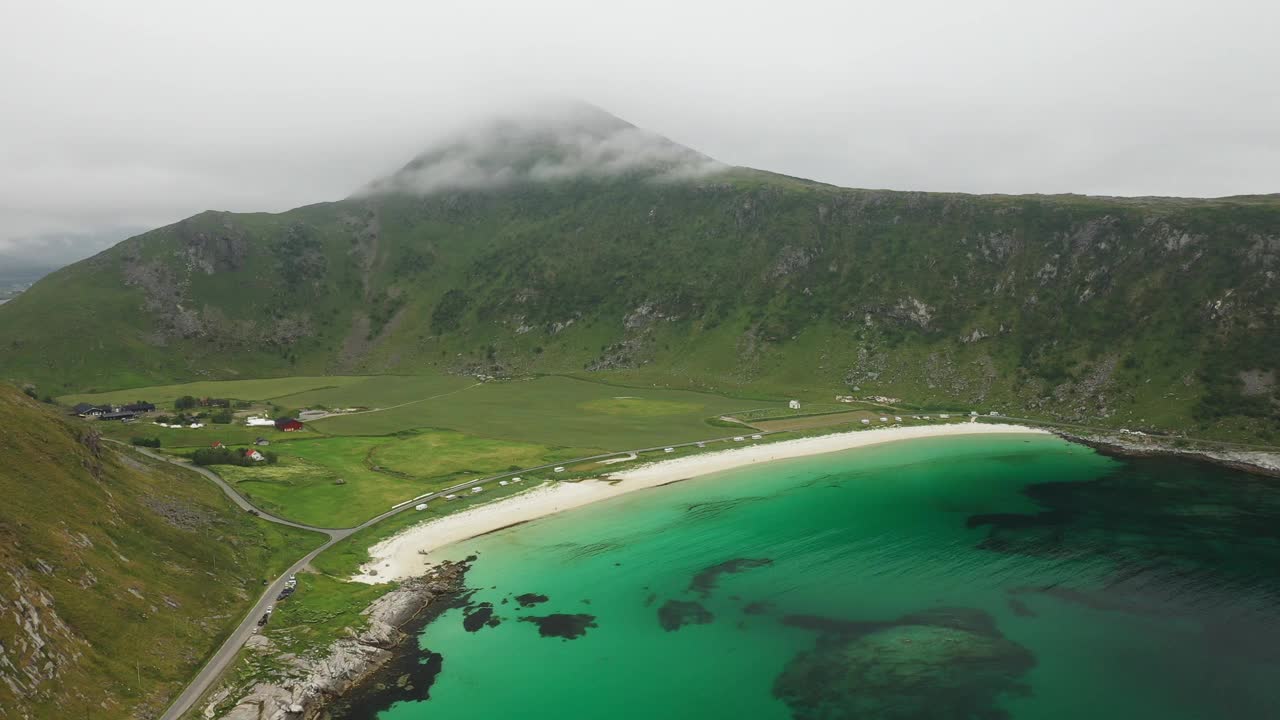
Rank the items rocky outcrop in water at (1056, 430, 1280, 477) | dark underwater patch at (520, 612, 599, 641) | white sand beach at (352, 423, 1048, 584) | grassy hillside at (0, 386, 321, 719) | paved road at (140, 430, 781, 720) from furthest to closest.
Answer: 1. rocky outcrop in water at (1056, 430, 1280, 477)
2. white sand beach at (352, 423, 1048, 584)
3. dark underwater patch at (520, 612, 599, 641)
4. paved road at (140, 430, 781, 720)
5. grassy hillside at (0, 386, 321, 719)

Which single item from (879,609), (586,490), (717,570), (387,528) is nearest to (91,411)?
(387,528)

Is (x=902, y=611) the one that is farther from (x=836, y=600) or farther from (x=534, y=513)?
(x=534, y=513)

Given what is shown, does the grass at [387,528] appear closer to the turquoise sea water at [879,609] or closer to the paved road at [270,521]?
the paved road at [270,521]

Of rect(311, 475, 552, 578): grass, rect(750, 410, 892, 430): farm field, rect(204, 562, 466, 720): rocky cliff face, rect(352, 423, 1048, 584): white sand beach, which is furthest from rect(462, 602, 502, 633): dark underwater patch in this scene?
rect(750, 410, 892, 430): farm field

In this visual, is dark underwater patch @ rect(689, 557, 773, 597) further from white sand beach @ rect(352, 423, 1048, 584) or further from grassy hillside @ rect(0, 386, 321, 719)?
grassy hillside @ rect(0, 386, 321, 719)

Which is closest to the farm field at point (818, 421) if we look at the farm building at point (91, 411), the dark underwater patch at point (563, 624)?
the dark underwater patch at point (563, 624)

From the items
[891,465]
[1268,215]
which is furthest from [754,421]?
[1268,215]
